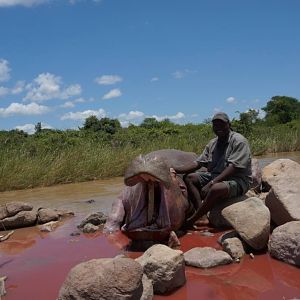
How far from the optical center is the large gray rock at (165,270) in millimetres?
3637

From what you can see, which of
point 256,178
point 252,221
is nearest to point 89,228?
point 252,221

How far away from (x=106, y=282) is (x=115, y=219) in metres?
2.83

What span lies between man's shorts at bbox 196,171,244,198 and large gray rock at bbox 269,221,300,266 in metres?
1.31

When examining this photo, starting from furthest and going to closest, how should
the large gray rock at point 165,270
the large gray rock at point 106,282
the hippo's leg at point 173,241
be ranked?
the hippo's leg at point 173,241 < the large gray rock at point 165,270 < the large gray rock at point 106,282

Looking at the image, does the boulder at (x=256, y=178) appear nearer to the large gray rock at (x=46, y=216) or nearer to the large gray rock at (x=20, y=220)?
the large gray rock at (x=46, y=216)

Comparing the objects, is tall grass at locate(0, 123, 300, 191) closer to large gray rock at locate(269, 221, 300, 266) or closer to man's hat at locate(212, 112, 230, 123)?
man's hat at locate(212, 112, 230, 123)

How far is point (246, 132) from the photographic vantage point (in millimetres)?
23125

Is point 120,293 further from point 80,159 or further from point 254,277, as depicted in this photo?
point 80,159

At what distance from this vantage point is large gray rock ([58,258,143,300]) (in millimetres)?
3197

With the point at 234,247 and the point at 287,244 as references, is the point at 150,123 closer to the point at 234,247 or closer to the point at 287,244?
the point at 234,247

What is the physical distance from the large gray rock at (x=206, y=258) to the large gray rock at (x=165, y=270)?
463 mm

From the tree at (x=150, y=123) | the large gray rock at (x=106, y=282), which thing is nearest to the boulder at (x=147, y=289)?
the large gray rock at (x=106, y=282)

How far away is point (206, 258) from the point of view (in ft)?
14.0

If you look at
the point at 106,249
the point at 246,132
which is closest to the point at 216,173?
the point at 106,249
